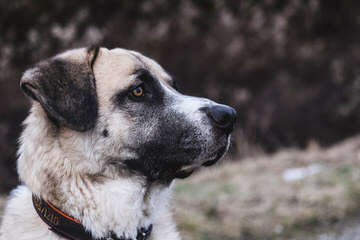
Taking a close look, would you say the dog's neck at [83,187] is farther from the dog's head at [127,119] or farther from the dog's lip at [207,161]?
the dog's lip at [207,161]

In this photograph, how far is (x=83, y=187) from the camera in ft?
8.71

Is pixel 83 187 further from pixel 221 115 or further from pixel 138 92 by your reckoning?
pixel 221 115

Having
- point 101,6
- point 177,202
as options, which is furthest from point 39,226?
point 101,6

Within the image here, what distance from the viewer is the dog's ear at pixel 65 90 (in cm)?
264

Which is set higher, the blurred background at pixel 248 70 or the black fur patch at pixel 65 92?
the black fur patch at pixel 65 92

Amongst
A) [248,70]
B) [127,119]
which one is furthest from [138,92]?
[248,70]

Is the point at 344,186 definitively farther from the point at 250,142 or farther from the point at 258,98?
the point at 258,98

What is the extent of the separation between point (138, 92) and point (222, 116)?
560 millimetres

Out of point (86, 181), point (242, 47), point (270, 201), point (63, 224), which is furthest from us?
point (242, 47)

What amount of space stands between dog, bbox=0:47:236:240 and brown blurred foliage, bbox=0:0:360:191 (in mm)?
5711

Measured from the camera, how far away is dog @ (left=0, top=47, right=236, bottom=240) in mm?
2629

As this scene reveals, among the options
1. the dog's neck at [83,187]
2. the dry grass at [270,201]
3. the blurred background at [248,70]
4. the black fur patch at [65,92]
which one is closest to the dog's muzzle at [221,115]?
the dog's neck at [83,187]

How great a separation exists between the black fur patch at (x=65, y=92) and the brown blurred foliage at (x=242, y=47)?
224 inches

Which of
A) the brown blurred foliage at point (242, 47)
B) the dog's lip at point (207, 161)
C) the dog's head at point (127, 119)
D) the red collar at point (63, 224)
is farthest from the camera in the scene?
the brown blurred foliage at point (242, 47)
